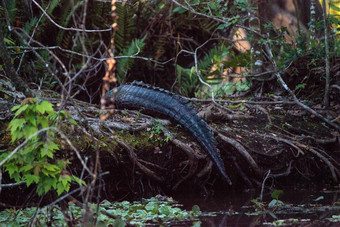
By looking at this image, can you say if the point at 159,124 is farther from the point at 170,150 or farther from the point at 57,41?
the point at 57,41

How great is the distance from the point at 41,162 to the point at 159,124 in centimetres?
214

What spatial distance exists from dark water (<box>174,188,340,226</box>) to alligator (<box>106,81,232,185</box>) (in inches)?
17.4

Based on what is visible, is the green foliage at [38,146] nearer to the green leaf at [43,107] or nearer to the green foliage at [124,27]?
the green leaf at [43,107]

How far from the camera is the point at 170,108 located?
4.88 m

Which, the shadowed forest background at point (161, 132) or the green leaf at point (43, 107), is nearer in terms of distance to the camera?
the green leaf at point (43, 107)

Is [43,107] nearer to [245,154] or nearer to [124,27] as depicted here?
[245,154]

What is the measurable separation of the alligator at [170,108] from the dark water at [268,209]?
0.44 m

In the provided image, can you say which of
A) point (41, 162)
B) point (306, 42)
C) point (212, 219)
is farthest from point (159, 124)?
point (306, 42)

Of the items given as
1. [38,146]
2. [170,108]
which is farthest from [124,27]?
[38,146]

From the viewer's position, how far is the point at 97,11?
24.9 feet

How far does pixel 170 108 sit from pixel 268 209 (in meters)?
1.87

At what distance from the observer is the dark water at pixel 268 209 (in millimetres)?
3002

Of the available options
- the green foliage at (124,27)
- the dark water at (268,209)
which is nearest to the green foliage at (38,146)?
the dark water at (268,209)

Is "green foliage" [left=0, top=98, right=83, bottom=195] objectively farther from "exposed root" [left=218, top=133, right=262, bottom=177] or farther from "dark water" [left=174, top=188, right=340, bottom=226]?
"exposed root" [left=218, top=133, right=262, bottom=177]
